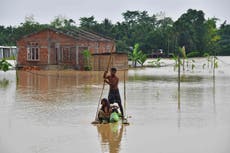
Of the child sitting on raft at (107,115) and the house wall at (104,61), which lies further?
the house wall at (104,61)

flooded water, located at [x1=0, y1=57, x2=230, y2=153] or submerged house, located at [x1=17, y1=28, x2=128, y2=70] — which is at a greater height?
submerged house, located at [x1=17, y1=28, x2=128, y2=70]

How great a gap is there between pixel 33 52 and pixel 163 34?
2836cm

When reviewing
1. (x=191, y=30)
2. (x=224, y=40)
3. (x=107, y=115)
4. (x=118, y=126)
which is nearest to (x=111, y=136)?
(x=118, y=126)

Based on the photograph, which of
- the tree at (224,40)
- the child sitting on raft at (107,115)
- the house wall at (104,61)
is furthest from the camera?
the tree at (224,40)

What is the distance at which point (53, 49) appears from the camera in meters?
43.2

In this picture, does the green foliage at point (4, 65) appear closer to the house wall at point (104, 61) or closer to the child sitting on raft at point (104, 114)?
the house wall at point (104, 61)

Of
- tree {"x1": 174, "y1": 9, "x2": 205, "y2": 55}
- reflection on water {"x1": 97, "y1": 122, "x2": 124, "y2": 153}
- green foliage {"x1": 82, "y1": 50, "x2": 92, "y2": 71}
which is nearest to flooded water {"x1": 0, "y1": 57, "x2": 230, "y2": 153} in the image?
reflection on water {"x1": 97, "y1": 122, "x2": 124, "y2": 153}

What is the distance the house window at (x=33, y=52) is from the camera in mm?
43459

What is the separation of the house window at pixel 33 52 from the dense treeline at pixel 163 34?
1871 centimetres

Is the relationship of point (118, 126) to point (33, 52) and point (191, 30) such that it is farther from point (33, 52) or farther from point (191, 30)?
point (191, 30)

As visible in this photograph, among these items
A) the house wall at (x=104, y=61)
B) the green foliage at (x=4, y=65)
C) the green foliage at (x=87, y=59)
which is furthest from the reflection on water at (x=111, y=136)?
the green foliage at (x=87, y=59)

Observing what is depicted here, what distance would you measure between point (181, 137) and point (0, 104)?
8646mm

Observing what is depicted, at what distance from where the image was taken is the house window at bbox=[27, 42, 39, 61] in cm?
4346

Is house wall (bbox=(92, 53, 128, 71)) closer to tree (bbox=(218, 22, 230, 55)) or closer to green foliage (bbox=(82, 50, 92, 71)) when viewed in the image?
green foliage (bbox=(82, 50, 92, 71))
